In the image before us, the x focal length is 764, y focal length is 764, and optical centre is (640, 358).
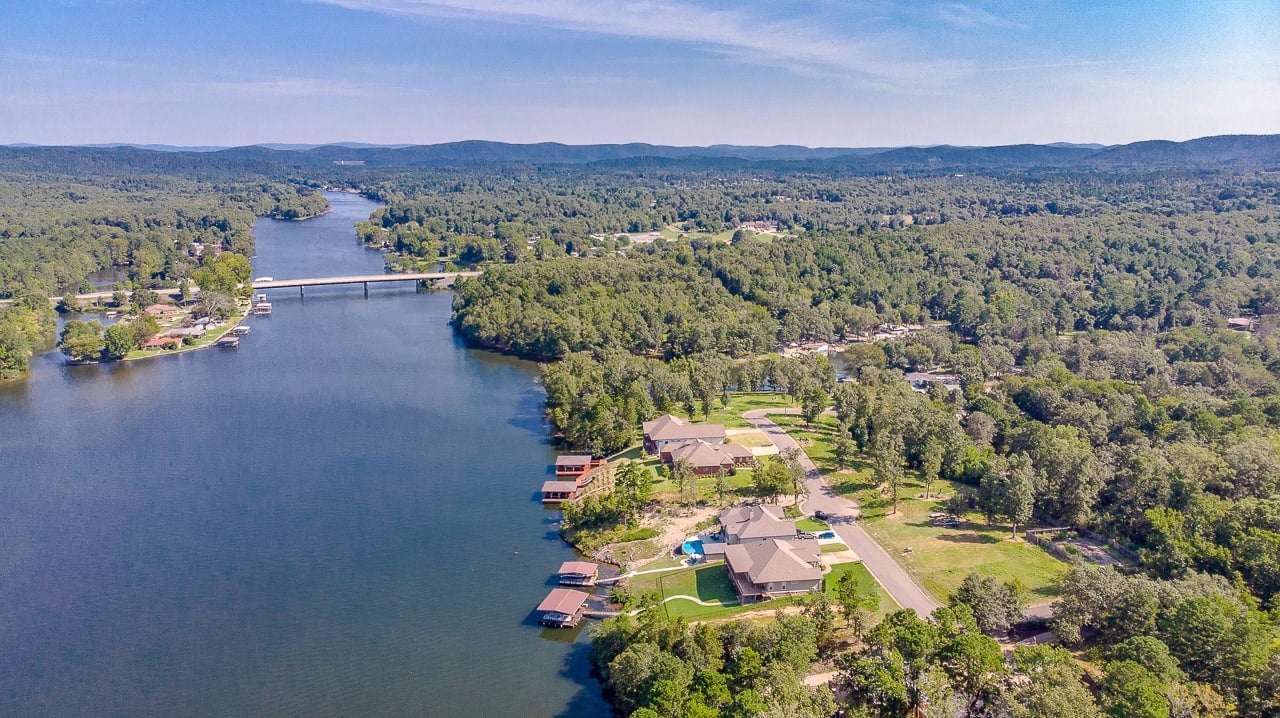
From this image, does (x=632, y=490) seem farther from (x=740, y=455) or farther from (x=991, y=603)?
(x=991, y=603)

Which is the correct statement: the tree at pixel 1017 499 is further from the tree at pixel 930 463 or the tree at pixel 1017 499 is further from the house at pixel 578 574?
the house at pixel 578 574

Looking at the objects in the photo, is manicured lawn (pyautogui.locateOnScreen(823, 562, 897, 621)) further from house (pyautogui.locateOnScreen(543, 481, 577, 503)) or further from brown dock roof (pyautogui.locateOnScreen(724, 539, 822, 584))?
house (pyautogui.locateOnScreen(543, 481, 577, 503))

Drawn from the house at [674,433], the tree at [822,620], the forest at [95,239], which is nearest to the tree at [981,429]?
the house at [674,433]

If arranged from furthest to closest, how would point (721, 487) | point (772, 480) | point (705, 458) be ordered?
point (705, 458), point (721, 487), point (772, 480)

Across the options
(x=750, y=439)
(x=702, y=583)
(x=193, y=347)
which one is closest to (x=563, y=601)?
(x=702, y=583)

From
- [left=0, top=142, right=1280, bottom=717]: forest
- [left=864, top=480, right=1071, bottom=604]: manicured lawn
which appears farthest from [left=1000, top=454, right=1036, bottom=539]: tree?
[left=864, top=480, right=1071, bottom=604]: manicured lawn

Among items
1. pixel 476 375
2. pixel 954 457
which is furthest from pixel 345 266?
pixel 954 457

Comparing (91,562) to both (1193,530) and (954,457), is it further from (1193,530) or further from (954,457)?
(1193,530)
